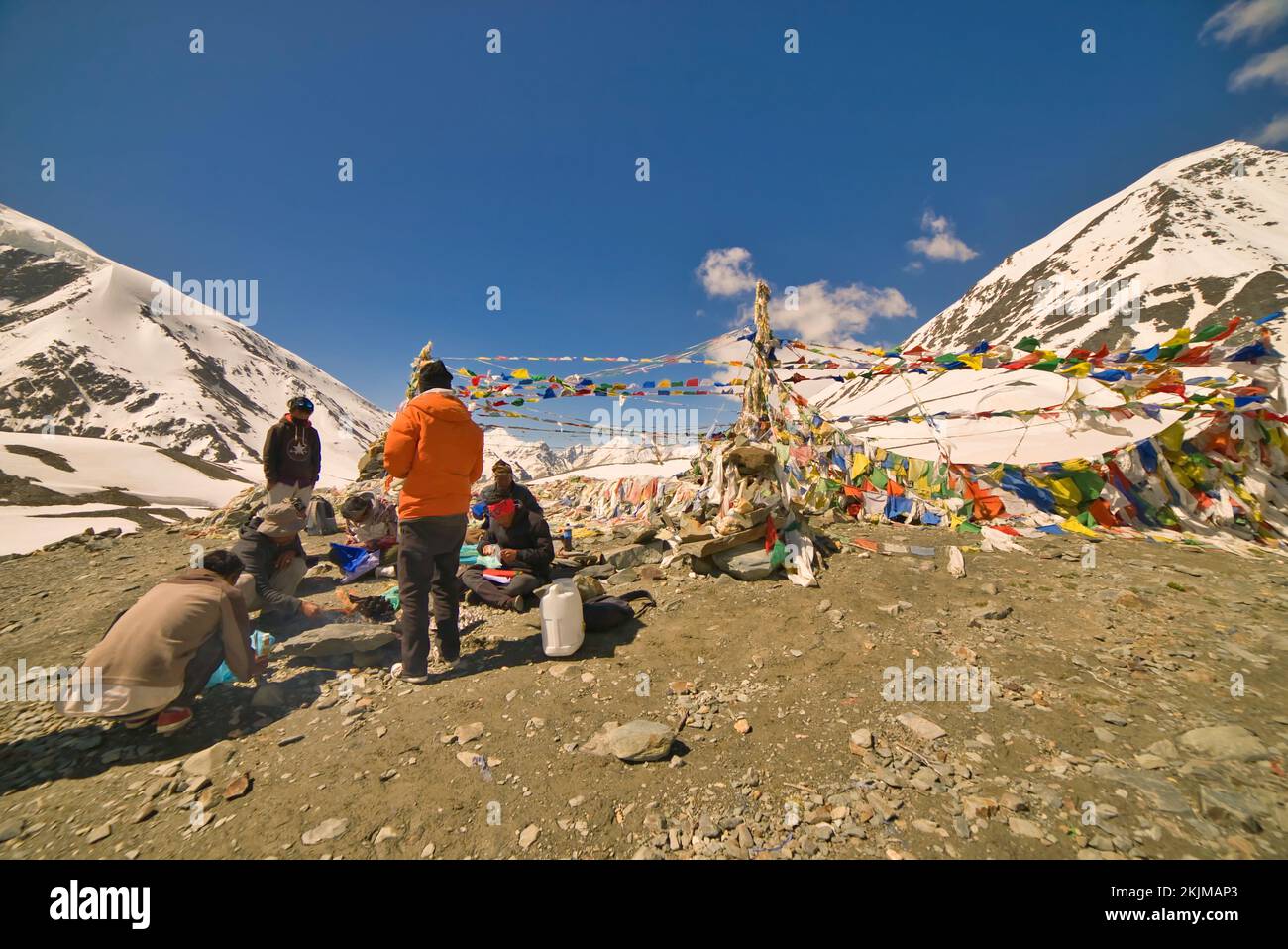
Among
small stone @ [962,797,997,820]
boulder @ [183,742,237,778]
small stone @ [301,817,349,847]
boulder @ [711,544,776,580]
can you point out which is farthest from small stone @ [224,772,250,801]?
boulder @ [711,544,776,580]

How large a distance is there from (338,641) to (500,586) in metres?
1.68

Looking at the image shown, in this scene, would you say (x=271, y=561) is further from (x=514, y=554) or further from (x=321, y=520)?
(x=321, y=520)

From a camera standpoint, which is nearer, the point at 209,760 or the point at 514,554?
the point at 209,760

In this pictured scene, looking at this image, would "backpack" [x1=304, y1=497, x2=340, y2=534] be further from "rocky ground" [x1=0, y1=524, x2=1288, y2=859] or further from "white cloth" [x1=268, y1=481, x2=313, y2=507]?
"rocky ground" [x1=0, y1=524, x2=1288, y2=859]

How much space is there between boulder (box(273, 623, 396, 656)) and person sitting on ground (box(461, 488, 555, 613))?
3.96ft

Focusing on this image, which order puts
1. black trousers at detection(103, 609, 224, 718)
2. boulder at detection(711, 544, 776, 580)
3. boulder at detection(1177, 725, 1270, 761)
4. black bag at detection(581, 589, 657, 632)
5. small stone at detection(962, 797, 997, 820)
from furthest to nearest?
1. boulder at detection(711, 544, 776, 580)
2. black bag at detection(581, 589, 657, 632)
3. black trousers at detection(103, 609, 224, 718)
4. boulder at detection(1177, 725, 1270, 761)
5. small stone at detection(962, 797, 997, 820)

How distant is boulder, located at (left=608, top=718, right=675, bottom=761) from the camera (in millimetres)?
2768

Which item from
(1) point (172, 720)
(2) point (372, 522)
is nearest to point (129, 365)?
(2) point (372, 522)

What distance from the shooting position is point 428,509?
390 centimetres
